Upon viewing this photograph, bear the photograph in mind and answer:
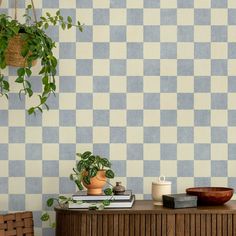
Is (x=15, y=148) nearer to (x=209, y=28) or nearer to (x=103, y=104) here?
(x=103, y=104)

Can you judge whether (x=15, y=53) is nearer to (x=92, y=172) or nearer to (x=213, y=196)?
(x=92, y=172)

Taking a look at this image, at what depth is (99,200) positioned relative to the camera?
10.6 ft

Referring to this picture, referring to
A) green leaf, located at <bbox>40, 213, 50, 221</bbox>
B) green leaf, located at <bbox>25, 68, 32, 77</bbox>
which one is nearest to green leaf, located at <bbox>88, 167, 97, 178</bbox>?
green leaf, located at <bbox>40, 213, 50, 221</bbox>

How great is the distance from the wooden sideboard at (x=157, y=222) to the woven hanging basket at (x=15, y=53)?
0.96 metres

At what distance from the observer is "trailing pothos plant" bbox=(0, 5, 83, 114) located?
127 inches

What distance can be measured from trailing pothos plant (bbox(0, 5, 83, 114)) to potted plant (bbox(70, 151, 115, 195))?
17.6 inches

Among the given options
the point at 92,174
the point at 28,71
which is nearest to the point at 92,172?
the point at 92,174

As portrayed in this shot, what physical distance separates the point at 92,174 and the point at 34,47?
79 centimetres

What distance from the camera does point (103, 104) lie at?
143 inches

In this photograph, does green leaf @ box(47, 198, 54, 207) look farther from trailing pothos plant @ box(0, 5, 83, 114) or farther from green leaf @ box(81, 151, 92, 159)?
trailing pothos plant @ box(0, 5, 83, 114)

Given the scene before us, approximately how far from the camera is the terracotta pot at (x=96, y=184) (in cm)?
331

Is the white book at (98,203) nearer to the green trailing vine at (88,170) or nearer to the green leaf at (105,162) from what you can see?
the green trailing vine at (88,170)

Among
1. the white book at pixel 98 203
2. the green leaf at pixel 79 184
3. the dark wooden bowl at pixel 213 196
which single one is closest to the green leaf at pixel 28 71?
the green leaf at pixel 79 184

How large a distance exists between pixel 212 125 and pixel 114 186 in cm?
73
